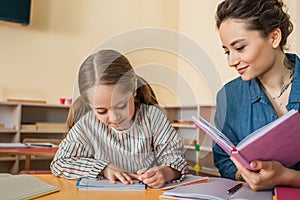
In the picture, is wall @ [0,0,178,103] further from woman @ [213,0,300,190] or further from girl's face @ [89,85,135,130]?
girl's face @ [89,85,135,130]

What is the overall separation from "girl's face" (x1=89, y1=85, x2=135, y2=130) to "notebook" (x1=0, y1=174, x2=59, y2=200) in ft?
0.87

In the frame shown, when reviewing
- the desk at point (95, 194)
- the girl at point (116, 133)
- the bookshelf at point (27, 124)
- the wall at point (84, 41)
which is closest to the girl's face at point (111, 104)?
the girl at point (116, 133)

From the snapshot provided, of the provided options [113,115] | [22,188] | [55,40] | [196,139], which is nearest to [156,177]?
[113,115]

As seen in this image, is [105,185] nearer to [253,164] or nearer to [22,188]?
[22,188]

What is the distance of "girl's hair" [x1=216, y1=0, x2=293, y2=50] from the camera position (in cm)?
114

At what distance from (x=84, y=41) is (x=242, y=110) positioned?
9.70 feet

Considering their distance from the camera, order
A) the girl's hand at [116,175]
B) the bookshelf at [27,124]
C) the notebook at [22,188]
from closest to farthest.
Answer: the notebook at [22,188] < the girl's hand at [116,175] < the bookshelf at [27,124]

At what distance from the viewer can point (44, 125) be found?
11.3 ft

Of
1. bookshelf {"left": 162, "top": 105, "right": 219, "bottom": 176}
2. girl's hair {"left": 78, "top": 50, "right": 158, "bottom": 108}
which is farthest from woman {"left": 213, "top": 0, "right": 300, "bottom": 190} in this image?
bookshelf {"left": 162, "top": 105, "right": 219, "bottom": 176}

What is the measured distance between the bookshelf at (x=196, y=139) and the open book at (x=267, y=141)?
7.80ft

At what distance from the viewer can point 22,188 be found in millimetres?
836

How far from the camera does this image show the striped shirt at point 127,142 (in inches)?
43.4

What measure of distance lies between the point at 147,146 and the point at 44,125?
2.47m

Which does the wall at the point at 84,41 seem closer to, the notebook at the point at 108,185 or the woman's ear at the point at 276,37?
the woman's ear at the point at 276,37
